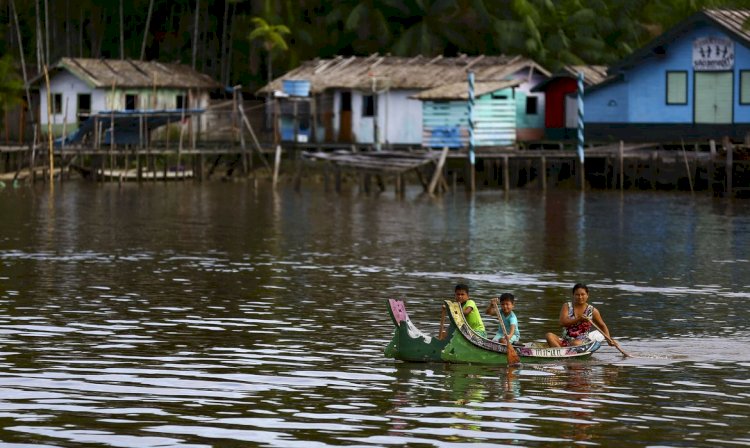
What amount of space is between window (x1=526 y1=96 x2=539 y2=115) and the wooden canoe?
4847 centimetres

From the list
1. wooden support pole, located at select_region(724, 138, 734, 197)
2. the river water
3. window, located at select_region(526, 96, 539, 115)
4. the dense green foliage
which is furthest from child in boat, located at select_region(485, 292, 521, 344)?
the dense green foliage

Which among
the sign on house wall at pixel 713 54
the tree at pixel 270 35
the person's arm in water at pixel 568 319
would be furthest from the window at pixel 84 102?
the person's arm in water at pixel 568 319

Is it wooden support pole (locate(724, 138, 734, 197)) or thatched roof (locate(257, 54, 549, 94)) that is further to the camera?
thatched roof (locate(257, 54, 549, 94))

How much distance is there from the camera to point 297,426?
1803 cm

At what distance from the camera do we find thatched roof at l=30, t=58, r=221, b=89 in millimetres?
74375

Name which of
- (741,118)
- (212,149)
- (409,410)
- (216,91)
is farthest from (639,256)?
(216,91)

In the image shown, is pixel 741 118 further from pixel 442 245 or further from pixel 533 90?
pixel 442 245

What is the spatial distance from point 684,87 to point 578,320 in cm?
4339

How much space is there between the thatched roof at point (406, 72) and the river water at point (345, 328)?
56.1 ft

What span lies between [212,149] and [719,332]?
49.6 meters

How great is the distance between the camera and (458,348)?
73.4 feet

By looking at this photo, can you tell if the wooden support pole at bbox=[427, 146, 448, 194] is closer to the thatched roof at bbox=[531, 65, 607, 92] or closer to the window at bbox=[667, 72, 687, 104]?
the thatched roof at bbox=[531, 65, 607, 92]

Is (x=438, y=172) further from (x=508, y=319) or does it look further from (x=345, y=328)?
(x=508, y=319)

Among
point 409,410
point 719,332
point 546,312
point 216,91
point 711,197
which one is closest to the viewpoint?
point 409,410
